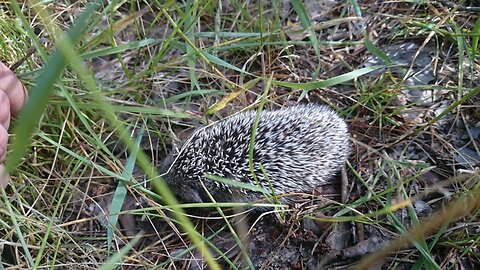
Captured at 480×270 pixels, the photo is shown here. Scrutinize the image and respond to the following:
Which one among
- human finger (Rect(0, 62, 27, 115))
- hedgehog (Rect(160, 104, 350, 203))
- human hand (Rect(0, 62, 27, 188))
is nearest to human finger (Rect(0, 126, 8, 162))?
human hand (Rect(0, 62, 27, 188))

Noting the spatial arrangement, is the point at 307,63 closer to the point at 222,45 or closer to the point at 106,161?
the point at 222,45

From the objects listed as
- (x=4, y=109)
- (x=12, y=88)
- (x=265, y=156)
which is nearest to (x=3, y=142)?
(x=4, y=109)

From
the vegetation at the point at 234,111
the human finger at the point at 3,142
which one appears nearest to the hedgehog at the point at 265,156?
the vegetation at the point at 234,111

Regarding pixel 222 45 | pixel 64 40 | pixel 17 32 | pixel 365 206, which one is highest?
pixel 64 40

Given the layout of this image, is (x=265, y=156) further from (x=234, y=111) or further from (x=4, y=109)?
(x=4, y=109)

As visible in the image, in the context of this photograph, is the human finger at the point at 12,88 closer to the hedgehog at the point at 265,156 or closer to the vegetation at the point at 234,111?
the vegetation at the point at 234,111

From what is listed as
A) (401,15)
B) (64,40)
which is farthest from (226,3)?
(64,40)
